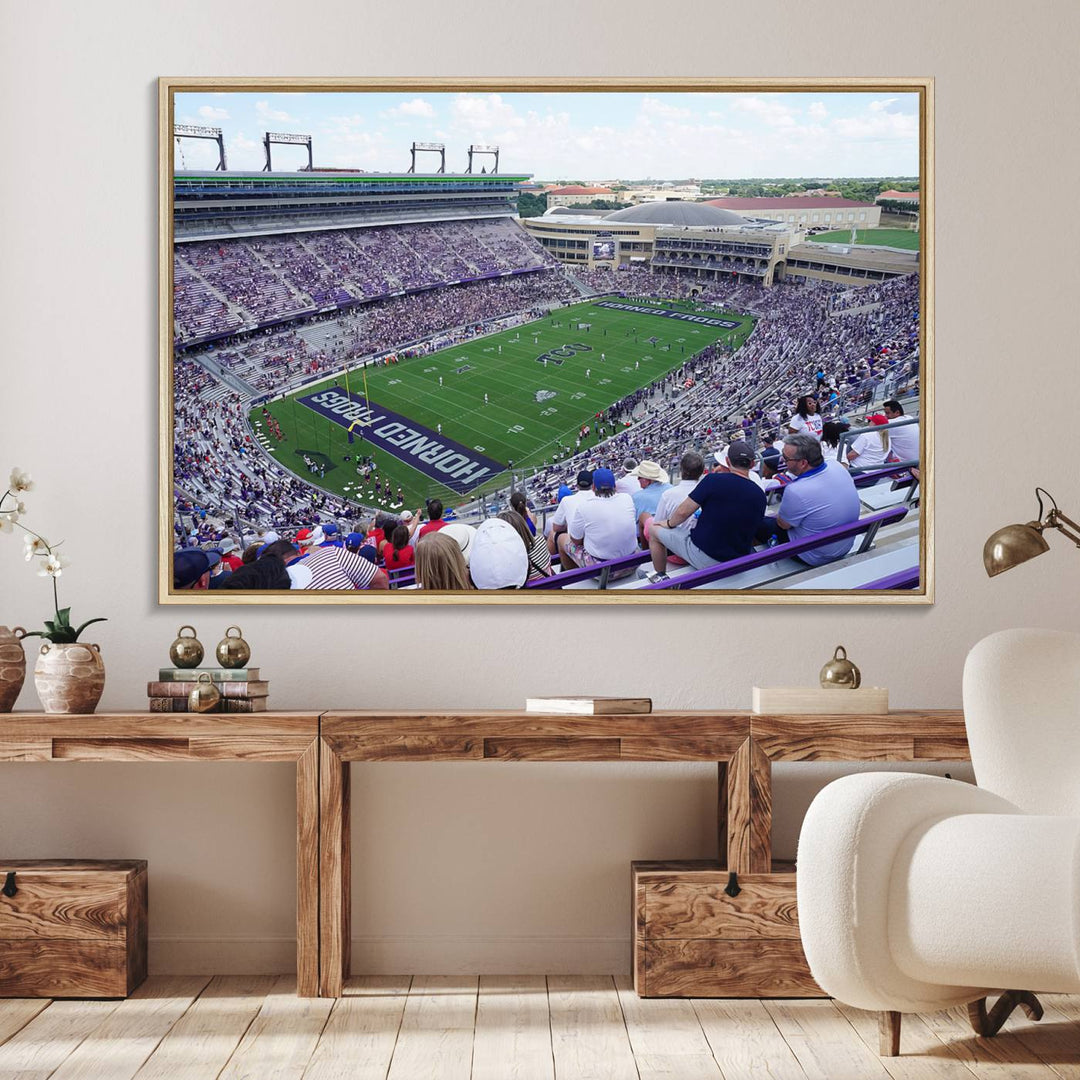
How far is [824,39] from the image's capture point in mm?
3334

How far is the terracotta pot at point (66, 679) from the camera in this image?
9.68 ft

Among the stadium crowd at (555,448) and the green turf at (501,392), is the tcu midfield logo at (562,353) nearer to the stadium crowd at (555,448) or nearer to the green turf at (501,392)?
the green turf at (501,392)

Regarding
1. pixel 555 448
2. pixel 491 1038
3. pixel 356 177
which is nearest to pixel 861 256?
pixel 555 448

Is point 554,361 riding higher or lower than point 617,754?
higher

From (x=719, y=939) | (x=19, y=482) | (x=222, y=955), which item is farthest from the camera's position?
(x=222, y=955)

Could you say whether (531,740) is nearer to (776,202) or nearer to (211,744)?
(211,744)

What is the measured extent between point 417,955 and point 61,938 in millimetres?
906

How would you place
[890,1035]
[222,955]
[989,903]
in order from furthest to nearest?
1. [222,955]
2. [890,1035]
3. [989,903]

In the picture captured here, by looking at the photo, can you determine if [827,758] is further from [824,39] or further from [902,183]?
[824,39]

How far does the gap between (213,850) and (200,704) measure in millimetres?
557

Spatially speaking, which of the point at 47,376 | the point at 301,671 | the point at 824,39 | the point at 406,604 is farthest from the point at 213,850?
the point at 824,39

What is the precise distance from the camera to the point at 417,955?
3221mm

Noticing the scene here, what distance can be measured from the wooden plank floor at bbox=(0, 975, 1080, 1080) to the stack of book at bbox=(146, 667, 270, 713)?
2.34 feet

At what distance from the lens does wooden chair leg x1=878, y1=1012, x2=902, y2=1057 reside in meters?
2.49
